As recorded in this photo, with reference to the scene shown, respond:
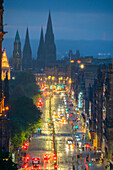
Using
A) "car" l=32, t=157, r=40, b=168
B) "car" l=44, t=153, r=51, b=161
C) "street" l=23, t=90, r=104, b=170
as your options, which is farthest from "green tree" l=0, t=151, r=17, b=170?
"car" l=44, t=153, r=51, b=161

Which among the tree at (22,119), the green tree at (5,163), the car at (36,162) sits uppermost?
the tree at (22,119)

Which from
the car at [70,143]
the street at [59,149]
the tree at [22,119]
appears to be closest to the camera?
the street at [59,149]

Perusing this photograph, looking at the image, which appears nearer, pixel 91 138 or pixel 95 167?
pixel 95 167

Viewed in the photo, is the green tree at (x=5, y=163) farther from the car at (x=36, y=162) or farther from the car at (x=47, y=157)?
the car at (x=47, y=157)

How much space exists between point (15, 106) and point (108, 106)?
30.0m

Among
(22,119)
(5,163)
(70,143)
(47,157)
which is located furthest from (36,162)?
(5,163)

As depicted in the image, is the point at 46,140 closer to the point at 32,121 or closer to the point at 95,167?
the point at 32,121

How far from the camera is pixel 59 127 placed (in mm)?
148625

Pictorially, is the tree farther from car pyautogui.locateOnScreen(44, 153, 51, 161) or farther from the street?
car pyautogui.locateOnScreen(44, 153, 51, 161)

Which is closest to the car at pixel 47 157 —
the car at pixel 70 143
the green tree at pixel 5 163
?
the car at pixel 70 143

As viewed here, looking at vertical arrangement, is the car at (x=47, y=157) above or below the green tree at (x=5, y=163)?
below

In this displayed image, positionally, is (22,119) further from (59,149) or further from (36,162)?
(36,162)

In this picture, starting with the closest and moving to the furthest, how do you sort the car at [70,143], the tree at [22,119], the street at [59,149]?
the street at [59,149] < the tree at [22,119] < the car at [70,143]

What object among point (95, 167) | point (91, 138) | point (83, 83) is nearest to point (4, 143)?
point (95, 167)
